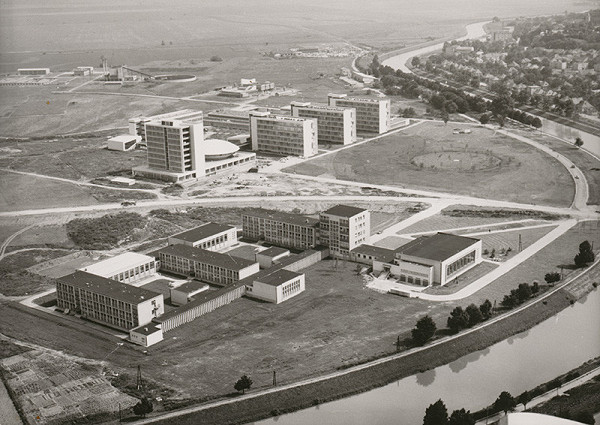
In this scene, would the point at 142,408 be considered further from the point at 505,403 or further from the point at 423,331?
the point at 505,403

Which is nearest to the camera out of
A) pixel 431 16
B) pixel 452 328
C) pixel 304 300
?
pixel 452 328

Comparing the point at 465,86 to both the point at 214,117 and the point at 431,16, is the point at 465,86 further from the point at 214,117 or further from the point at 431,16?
the point at 431,16

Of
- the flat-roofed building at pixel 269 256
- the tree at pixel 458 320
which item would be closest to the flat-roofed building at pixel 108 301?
the flat-roofed building at pixel 269 256


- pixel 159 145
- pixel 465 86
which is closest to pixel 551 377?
pixel 159 145

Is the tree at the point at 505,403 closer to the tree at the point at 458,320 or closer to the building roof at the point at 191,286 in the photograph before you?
the tree at the point at 458,320

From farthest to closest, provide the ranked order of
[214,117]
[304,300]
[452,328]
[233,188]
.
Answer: [214,117], [233,188], [304,300], [452,328]

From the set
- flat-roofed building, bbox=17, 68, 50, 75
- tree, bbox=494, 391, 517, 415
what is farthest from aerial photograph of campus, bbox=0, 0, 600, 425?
flat-roofed building, bbox=17, 68, 50, 75

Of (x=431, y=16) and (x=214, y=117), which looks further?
(x=431, y=16)

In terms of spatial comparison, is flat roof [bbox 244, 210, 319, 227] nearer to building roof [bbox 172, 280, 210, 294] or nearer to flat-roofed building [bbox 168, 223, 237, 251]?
flat-roofed building [bbox 168, 223, 237, 251]
